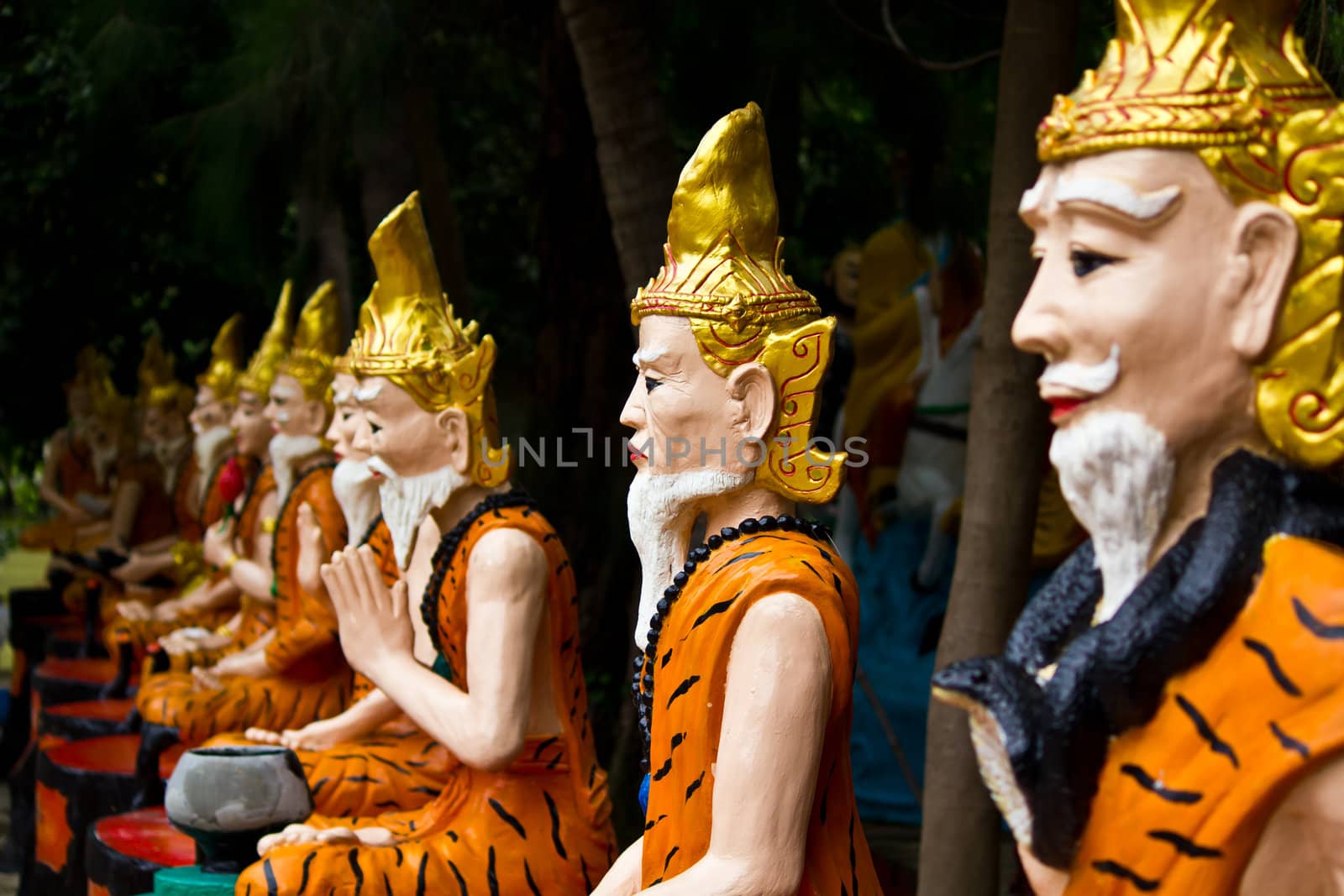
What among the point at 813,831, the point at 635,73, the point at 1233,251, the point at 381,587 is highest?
the point at 635,73

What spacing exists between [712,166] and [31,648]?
8.57 metres

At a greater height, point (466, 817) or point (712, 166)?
point (712, 166)

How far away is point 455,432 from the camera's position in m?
4.25

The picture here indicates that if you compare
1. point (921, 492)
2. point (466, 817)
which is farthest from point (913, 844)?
point (466, 817)

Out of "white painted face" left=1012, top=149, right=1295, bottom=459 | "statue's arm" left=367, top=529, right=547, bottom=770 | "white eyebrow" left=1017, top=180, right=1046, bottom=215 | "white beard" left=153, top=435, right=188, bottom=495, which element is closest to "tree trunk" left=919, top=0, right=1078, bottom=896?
"statue's arm" left=367, top=529, right=547, bottom=770

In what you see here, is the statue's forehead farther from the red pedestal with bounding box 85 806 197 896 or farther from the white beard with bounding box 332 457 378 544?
the white beard with bounding box 332 457 378 544

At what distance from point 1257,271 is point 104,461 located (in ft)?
32.5

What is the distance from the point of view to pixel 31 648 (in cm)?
1023

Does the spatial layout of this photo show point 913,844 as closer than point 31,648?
Yes

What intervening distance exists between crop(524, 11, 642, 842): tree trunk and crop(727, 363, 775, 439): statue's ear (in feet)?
13.1

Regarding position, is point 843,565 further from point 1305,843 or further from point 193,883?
point 193,883

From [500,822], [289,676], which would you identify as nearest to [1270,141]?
[500,822]

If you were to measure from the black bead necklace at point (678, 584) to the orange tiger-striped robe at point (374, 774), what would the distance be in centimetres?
142

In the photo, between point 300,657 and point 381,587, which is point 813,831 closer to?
point 381,587
